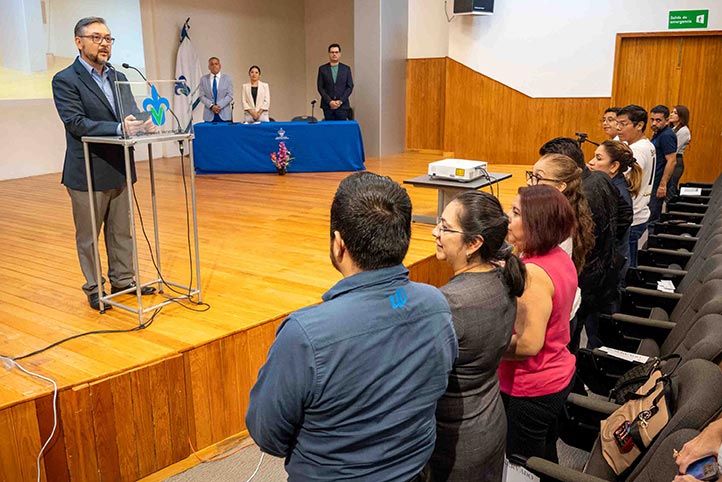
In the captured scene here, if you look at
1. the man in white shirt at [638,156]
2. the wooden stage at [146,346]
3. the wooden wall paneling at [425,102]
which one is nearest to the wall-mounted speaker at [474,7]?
the wooden wall paneling at [425,102]

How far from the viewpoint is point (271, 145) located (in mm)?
7410

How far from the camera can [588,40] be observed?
26.7ft

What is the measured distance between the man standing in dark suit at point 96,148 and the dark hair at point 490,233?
174 cm

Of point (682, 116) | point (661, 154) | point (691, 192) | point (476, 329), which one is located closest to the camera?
point (476, 329)

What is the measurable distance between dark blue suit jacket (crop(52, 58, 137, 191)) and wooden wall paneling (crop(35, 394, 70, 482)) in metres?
1.14

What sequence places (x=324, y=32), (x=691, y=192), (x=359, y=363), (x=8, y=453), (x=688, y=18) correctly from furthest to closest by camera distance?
(x=324, y=32)
(x=688, y=18)
(x=691, y=192)
(x=8, y=453)
(x=359, y=363)

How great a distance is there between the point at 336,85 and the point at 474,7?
7.23 feet

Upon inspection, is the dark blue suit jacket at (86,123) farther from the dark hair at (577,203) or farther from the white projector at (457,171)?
the white projector at (457,171)

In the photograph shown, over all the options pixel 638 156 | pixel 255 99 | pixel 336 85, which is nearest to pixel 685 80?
pixel 336 85

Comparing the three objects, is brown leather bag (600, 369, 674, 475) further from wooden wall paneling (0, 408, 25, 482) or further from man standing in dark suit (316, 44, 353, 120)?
man standing in dark suit (316, 44, 353, 120)

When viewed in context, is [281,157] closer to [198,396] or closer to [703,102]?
[198,396]

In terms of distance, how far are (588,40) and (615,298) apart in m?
6.14

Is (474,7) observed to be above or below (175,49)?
above

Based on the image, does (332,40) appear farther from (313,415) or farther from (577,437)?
(313,415)
